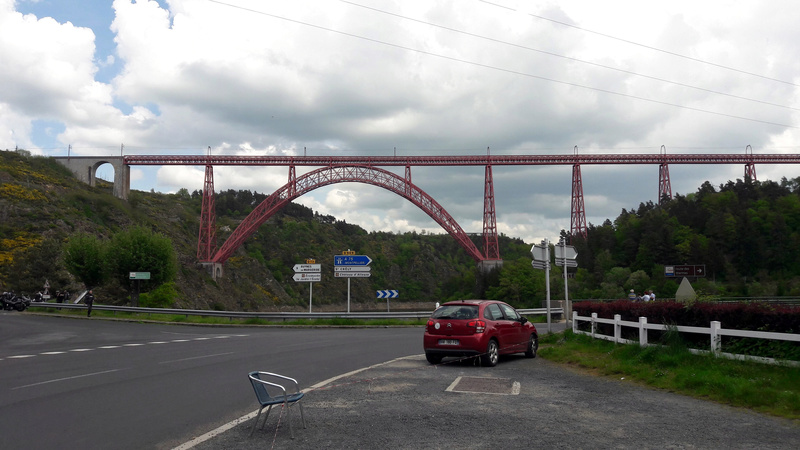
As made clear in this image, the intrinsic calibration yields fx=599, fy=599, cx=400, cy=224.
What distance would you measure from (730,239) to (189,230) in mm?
67795

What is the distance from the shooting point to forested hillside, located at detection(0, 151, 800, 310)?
174 feet

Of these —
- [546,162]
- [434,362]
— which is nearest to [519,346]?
[434,362]

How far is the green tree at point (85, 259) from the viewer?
40.6 m

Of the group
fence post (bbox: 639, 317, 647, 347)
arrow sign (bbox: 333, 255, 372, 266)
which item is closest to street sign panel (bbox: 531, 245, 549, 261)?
fence post (bbox: 639, 317, 647, 347)

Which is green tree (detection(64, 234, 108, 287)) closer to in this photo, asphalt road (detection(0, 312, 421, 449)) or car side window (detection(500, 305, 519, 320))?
asphalt road (detection(0, 312, 421, 449))

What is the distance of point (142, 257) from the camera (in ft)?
133

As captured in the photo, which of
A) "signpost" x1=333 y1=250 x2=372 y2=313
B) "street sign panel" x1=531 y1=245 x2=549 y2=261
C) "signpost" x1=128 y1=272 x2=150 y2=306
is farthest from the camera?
"signpost" x1=128 y1=272 x2=150 y2=306

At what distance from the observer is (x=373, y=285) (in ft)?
325

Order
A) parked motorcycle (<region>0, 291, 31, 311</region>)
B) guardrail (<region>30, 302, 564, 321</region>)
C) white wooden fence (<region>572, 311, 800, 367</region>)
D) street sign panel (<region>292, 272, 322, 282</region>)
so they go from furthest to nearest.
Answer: parked motorcycle (<region>0, 291, 31, 311</region>), street sign panel (<region>292, 272, 322, 282</region>), guardrail (<region>30, 302, 564, 321</region>), white wooden fence (<region>572, 311, 800, 367</region>)

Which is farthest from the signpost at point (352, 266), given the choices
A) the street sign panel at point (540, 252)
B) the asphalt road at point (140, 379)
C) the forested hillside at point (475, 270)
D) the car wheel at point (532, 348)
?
the forested hillside at point (475, 270)

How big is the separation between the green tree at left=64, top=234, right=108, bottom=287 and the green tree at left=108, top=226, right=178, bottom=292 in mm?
871

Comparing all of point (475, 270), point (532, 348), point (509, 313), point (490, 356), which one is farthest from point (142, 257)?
point (475, 270)

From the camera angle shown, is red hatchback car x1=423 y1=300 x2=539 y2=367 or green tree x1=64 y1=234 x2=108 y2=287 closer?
red hatchback car x1=423 y1=300 x2=539 y2=367

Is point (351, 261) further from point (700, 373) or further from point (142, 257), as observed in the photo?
point (700, 373)
